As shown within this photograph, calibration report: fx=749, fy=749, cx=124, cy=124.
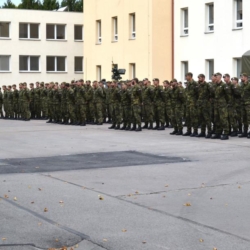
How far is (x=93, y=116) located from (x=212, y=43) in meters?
11.3

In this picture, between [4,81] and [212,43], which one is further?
[4,81]

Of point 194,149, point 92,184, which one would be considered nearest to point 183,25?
point 194,149

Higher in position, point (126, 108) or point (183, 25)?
point (183, 25)

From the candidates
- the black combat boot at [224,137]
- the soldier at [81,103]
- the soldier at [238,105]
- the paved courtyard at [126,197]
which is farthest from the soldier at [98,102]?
the paved courtyard at [126,197]

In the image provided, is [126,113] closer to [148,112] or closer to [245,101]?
[148,112]

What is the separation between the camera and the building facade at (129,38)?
42906mm

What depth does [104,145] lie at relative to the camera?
19750 mm

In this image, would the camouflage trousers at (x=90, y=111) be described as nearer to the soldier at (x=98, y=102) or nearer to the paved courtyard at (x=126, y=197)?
the soldier at (x=98, y=102)

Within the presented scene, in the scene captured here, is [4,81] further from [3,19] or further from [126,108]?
[126,108]

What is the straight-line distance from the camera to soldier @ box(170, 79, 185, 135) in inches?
923

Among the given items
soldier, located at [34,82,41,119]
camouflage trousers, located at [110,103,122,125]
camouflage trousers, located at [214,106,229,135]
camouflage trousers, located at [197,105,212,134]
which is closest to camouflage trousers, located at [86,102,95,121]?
camouflage trousers, located at [110,103,122,125]

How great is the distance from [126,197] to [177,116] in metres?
12.9

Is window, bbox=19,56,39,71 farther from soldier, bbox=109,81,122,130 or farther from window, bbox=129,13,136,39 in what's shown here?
soldier, bbox=109,81,122,130

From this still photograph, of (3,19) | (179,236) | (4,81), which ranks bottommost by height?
(179,236)
